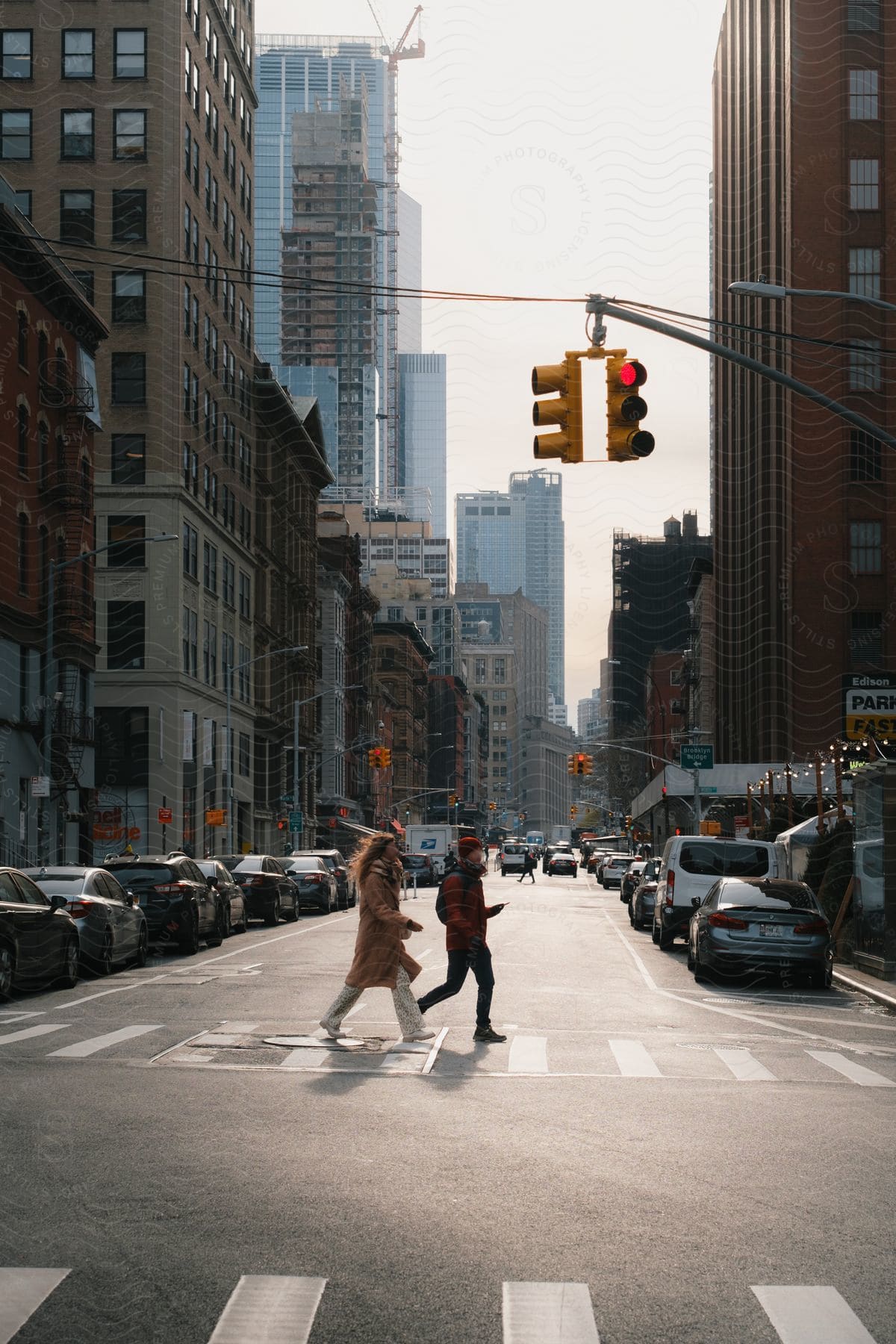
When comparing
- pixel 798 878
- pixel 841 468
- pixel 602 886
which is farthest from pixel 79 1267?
pixel 602 886

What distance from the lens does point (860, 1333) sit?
6.17m

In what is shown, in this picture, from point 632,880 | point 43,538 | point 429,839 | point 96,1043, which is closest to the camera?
point 96,1043

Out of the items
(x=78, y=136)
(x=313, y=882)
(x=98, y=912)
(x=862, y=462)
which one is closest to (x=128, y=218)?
(x=78, y=136)

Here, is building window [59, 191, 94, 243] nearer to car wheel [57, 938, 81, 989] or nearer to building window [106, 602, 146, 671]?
building window [106, 602, 146, 671]

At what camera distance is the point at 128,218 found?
61.5 meters

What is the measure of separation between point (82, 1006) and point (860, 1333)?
1334 cm

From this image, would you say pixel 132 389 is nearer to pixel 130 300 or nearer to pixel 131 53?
pixel 130 300

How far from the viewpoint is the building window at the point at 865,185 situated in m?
68.9

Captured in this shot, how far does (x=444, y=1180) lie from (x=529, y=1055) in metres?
5.83

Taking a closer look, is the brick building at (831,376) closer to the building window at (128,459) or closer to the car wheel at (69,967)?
the building window at (128,459)

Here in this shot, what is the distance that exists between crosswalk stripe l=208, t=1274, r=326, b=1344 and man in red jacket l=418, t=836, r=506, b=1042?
8.91 meters

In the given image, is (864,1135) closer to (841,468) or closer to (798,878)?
(798,878)

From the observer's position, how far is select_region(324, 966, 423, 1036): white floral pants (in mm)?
15172

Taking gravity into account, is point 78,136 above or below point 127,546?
above
